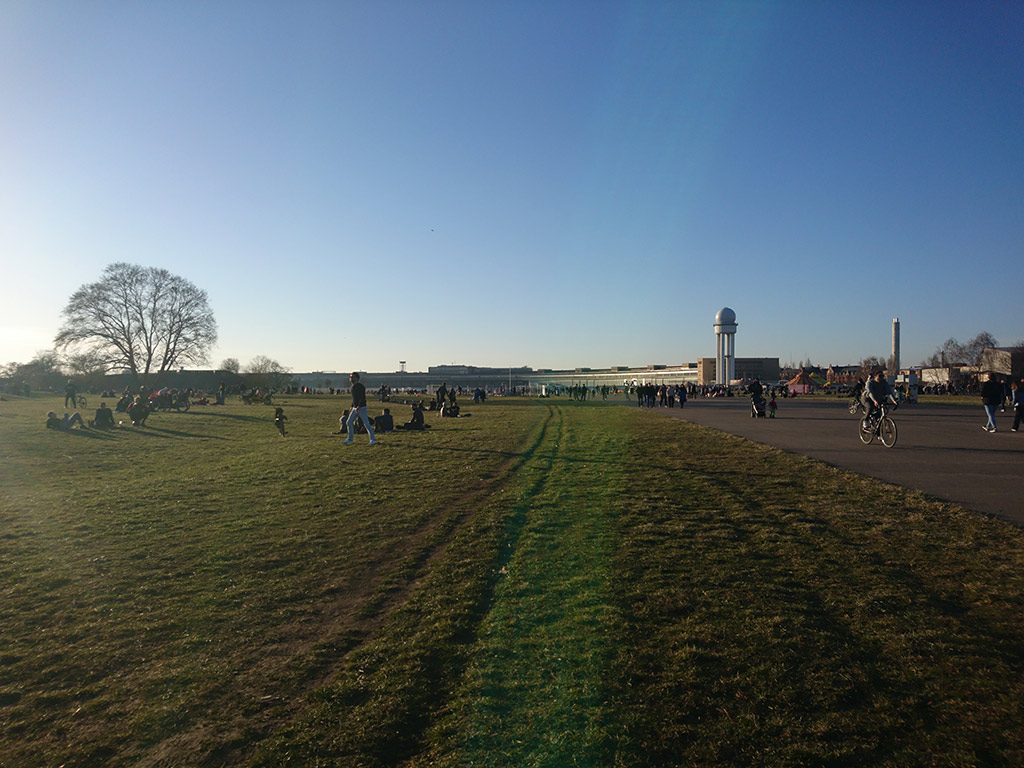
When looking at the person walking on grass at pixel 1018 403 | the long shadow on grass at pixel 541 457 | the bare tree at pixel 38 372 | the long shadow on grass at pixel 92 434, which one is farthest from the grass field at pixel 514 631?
the bare tree at pixel 38 372

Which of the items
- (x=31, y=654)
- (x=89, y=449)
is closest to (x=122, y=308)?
(x=89, y=449)

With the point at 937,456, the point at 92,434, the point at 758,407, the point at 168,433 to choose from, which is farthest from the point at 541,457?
the point at 758,407

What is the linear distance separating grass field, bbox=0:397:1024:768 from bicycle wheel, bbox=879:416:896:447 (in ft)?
22.4

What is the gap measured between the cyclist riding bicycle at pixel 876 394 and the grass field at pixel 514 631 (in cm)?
743

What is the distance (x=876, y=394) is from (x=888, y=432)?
1.06 meters

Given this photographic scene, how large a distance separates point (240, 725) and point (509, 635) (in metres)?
1.75

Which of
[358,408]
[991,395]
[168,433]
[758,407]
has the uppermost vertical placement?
[991,395]

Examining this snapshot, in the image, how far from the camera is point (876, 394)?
617 inches

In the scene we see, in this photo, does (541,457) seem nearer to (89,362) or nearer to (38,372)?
(89,362)

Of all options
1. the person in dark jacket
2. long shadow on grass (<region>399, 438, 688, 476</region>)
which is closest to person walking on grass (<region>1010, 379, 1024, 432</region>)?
the person in dark jacket

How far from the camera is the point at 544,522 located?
25.1 ft

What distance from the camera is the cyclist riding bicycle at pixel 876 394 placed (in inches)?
614

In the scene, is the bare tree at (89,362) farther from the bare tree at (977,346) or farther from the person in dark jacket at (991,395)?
the bare tree at (977,346)

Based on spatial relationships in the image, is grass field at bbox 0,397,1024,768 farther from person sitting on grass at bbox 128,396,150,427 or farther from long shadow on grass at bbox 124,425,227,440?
person sitting on grass at bbox 128,396,150,427
